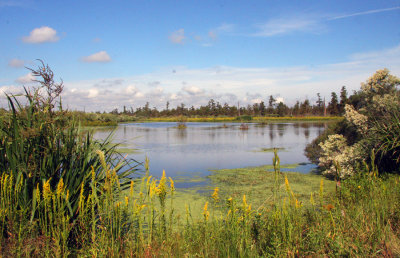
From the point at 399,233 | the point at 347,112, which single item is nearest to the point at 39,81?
the point at 399,233

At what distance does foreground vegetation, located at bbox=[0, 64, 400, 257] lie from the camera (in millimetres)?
2916

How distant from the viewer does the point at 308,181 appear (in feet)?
32.6

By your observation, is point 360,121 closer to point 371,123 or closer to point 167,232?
point 371,123

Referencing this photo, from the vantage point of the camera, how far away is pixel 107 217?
352 centimetres

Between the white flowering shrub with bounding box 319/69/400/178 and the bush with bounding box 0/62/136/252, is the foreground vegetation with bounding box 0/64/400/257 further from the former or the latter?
the white flowering shrub with bounding box 319/69/400/178

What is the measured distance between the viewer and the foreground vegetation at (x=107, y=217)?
2916mm

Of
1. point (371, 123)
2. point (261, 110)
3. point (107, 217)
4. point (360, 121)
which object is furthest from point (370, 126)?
point (261, 110)

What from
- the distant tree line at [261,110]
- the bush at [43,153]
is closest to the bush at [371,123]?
the bush at [43,153]

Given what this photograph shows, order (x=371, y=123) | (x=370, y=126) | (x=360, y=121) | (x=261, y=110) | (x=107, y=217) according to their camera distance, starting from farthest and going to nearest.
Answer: (x=261, y=110)
(x=360, y=121)
(x=370, y=126)
(x=371, y=123)
(x=107, y=217)

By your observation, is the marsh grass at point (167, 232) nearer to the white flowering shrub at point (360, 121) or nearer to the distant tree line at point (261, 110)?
the white flowering shrub at point (360, 121)

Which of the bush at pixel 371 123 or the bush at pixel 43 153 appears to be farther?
the bush at pixel 371 123

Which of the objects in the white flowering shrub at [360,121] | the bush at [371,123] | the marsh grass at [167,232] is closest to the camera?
the marsh grass at [167,232]

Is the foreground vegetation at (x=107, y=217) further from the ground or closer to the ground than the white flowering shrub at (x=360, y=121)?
closer to the ground

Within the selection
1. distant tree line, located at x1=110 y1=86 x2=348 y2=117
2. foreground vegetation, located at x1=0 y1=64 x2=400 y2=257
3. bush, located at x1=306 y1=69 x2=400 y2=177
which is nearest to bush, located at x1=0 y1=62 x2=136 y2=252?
foreground vegetation, located at x1=0 y1=64 x2=400 y2=257
